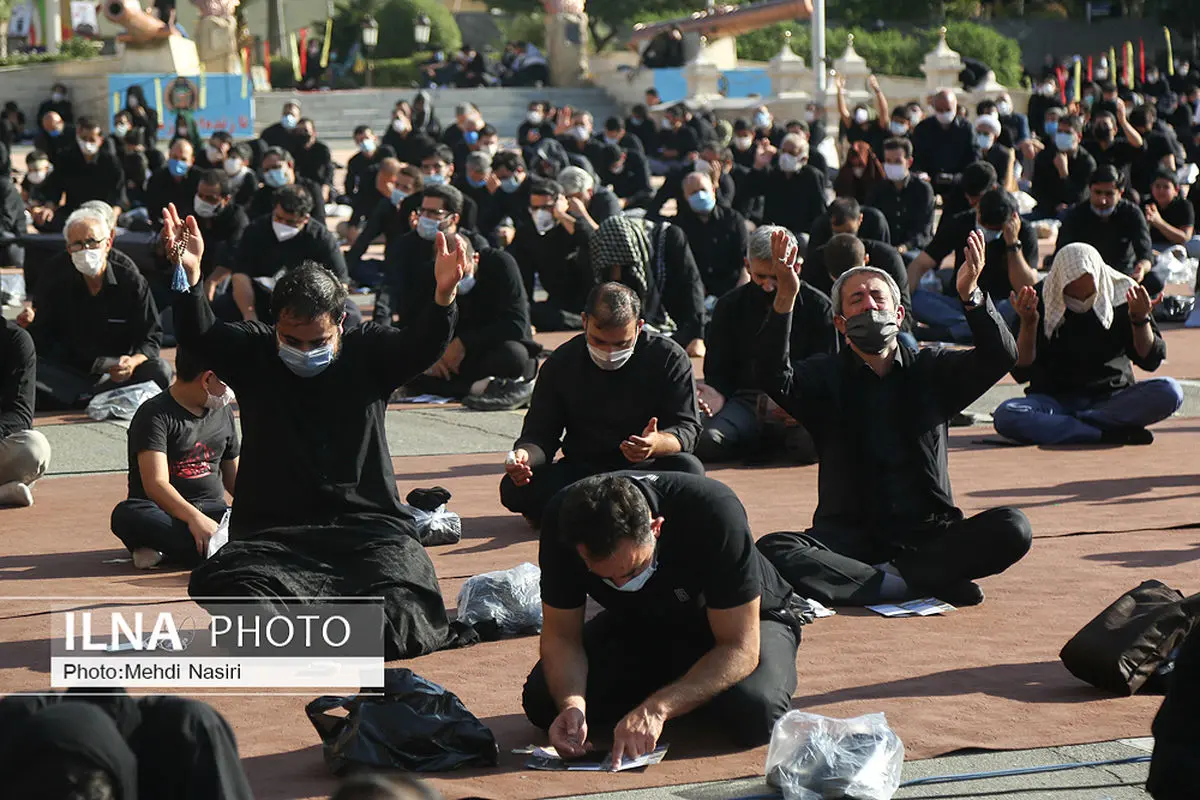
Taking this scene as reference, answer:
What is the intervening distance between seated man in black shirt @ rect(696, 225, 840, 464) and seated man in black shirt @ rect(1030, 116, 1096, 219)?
1177 centimetres

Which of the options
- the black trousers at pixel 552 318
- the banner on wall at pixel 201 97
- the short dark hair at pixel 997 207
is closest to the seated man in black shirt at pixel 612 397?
the short dark hair at pixel 997 207

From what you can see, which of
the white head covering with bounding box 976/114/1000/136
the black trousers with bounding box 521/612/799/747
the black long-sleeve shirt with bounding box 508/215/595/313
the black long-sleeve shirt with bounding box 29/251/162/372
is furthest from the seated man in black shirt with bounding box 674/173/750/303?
the black trousers with bounding box 521/612/799/747

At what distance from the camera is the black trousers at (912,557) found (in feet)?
24.0

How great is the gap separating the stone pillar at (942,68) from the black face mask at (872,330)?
118 feet

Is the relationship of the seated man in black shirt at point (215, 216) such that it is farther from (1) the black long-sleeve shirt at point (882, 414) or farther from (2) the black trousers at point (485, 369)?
(1) the black long-sleeve shirt at point (882, 414)

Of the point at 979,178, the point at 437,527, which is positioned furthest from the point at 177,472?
the point at 979,178

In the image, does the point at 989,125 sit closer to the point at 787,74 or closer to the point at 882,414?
the point at 882,414

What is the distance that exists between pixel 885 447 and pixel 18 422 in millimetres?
4482

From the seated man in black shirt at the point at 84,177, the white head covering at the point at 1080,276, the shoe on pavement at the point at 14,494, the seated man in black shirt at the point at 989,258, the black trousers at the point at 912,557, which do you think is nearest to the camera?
the black trousers at the point at 912,557

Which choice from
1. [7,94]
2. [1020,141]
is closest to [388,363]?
[1020,141]

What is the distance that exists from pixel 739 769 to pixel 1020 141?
24.6 meters

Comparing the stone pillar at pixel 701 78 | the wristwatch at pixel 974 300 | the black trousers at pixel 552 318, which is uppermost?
the stone pillar at pixel 701 78

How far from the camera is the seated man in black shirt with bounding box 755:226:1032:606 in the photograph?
732 centimetres

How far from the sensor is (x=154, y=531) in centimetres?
816
